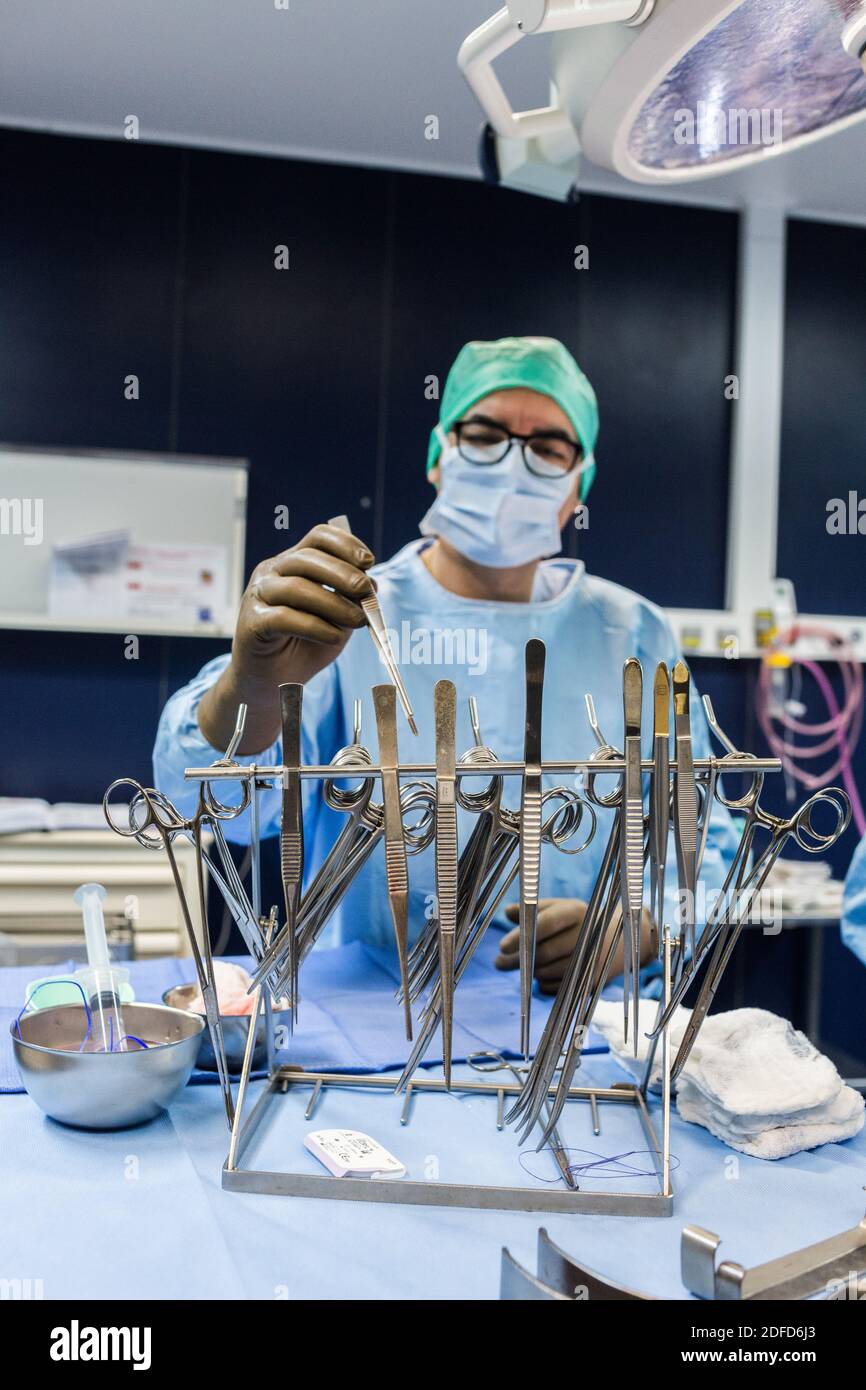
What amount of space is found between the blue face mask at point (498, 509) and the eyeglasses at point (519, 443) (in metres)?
0.01

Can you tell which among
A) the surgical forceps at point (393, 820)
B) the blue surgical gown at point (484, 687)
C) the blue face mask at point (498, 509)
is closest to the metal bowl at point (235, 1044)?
the surgical forceps at point (393, 820)

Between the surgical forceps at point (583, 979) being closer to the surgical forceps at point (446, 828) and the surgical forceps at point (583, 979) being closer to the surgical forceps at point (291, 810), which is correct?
Answer: the surgical forceps at point (446, 828)

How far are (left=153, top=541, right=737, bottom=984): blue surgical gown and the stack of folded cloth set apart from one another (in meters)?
0.57

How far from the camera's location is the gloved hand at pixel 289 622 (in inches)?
44.2

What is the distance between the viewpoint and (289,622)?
119 cm

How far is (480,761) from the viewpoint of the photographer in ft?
2.91

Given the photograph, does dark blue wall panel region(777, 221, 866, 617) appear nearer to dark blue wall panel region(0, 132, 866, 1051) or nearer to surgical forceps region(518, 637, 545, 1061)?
dark blue wall panel region(0, 132, 866, 1051)

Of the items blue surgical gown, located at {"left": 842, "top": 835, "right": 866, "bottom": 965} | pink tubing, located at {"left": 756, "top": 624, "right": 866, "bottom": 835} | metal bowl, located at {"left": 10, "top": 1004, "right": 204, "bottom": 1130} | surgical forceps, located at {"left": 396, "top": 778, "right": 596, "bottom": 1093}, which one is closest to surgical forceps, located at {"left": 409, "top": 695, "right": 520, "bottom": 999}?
surgical forceps, located at {"left": 396, "top": 778, "right": 596, "bottom": 1093}

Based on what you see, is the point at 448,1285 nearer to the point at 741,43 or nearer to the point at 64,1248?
the point at 64,1248

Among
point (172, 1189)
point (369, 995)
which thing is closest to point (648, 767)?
point (172, 1189)

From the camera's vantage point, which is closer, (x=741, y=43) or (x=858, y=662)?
(x=741, y=43)

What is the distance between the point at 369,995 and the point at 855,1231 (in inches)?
30.8

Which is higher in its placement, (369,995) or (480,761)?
(480,761)
